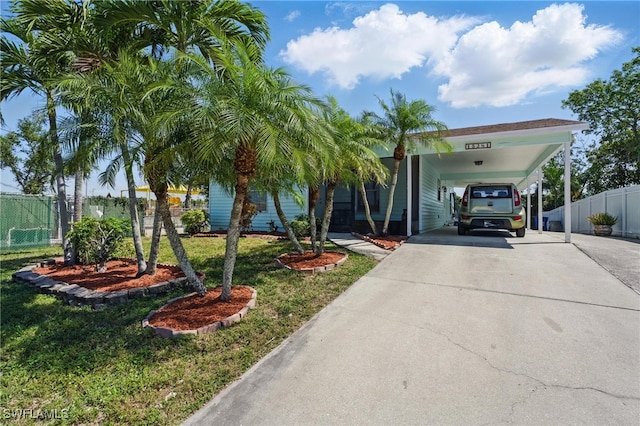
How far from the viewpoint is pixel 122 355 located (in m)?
3.29

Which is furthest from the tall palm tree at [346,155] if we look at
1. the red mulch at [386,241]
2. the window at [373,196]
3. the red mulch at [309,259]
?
the window at [373,196]

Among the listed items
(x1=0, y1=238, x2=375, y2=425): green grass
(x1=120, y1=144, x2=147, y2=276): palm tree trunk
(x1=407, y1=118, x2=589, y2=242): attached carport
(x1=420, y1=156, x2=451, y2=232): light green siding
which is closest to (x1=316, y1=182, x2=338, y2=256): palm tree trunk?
(x1=0, y1=238, x2=375, y2=425): green grass

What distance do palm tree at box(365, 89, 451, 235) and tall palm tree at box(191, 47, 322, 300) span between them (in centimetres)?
570

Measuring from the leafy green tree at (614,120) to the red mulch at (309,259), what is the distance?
2346 centimetres

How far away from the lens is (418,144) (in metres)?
11.2

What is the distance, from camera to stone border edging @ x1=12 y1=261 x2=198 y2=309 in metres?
4.72

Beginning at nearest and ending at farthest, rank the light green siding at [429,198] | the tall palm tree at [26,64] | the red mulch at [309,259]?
the tall palm tree at [26,64], the red mulch at [309,259], the light green siding at [429,198]

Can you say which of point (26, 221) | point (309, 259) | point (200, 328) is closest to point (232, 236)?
point (200, 328)

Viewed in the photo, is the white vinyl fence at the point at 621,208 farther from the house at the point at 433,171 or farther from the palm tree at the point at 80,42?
the palm tree at the point at 80,42

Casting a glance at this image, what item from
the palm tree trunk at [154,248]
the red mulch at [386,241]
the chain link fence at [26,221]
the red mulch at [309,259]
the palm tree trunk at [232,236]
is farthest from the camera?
the chain link fence at [26,221]

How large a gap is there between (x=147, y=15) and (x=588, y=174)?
33.3m

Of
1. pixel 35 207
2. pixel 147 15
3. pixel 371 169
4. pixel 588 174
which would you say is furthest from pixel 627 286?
pixel 588 174

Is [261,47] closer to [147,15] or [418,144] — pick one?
[147,15]

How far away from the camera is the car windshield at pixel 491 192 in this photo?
33.0 feet
